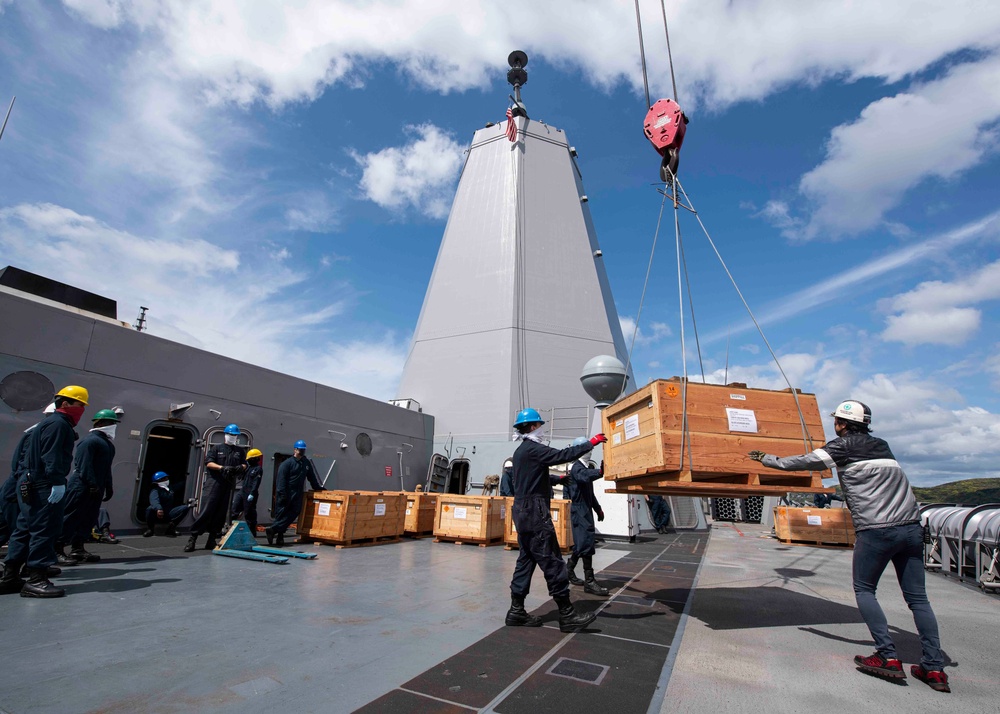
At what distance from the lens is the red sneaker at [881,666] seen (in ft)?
10.5

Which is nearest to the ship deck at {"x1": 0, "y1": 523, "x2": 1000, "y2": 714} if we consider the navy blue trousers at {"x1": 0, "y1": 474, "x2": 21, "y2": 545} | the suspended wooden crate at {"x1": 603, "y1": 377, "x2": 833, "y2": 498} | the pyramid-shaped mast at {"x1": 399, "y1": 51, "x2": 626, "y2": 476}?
the navy blue trousers at {"x1": 0, "y1": 474, "x2": 21, "y2": 545}

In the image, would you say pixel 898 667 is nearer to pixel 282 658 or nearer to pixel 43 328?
pixel 282 658

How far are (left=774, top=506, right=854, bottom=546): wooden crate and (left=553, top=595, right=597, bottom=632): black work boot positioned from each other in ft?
35.7

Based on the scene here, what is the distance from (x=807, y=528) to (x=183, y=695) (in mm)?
13791

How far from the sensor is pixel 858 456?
3.69m

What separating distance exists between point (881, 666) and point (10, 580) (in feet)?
22.4

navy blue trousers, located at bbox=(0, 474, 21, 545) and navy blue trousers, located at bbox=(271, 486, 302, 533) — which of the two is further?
navy blue trousers, located at bbox=(271, 486, 302, 533)

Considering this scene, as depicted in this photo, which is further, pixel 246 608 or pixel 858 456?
pixel 246 608

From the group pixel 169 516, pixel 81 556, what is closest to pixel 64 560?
pixel 81 556

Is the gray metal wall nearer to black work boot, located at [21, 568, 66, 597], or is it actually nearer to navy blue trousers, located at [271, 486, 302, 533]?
navy blue trousers, located at [271, 486, 302, 533]

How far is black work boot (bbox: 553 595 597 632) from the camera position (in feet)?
13.3

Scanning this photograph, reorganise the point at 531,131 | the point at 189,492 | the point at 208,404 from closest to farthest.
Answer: the point at 189,492
the point at 208,404
the point at 531,131

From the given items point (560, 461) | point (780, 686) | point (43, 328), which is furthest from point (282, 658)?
point (43, 328)

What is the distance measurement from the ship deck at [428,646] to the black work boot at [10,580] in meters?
0.22
